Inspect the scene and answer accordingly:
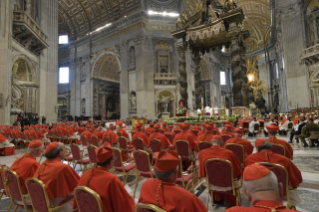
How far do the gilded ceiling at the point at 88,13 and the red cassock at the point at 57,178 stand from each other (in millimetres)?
26690

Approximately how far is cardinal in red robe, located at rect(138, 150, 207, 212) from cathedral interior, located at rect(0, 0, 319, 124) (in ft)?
46.0

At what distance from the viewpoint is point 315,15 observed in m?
18.1

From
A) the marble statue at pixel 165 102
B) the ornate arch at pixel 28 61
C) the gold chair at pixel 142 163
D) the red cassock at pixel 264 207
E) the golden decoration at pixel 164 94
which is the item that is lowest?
the gold chair at pixel 142 163

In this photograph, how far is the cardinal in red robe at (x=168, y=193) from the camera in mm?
1509

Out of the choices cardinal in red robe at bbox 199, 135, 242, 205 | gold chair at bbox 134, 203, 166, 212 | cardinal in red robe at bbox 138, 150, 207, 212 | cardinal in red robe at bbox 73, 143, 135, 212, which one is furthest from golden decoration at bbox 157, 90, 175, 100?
gold chair at bbox 134, 203, 166, 212

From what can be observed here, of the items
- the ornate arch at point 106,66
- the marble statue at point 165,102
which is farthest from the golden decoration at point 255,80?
the ornate arch at point 106,66

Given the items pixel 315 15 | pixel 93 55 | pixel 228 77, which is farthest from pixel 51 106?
pixel 228 77

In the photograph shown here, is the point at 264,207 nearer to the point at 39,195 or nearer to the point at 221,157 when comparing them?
the point at 221,157

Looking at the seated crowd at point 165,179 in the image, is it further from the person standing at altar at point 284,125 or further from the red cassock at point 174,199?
the person standing at altar at point 284,125

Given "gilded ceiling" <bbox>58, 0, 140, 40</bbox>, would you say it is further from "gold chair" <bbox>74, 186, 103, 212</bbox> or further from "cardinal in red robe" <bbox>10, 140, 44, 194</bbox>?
"gold chair" <bbox>74, 186, 103, 212</bbox>

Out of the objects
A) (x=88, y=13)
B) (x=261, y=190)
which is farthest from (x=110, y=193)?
(x=88, y=13)

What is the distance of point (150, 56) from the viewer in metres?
24.8

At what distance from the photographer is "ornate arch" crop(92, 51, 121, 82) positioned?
28.8m

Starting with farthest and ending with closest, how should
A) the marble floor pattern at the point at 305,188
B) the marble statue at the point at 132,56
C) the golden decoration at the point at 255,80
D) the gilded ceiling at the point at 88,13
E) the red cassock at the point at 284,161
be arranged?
the golden decoration at the point at 255,80, the gilded ceiling at the point at 88,13, the marble statue at the point at 132,56, the marble floor pattern at the point at 305,188, the red cassock at the point at 284,161
